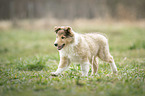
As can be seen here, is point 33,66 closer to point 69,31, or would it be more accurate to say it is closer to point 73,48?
point 73,48

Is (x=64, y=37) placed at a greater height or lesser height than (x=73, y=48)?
greater

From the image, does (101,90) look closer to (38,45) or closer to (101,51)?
(101,51)

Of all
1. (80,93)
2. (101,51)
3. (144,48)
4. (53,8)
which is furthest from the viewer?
(53,8)

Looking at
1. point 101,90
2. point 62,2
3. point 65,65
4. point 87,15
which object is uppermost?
point 62,2

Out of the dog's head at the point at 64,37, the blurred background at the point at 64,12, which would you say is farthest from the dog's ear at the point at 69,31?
the blurred background at the point at 64,12

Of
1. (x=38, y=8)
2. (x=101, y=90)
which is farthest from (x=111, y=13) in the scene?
(x=101, y=90)

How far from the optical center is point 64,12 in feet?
84.0

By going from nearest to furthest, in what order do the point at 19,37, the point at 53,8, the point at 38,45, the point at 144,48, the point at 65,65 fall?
the point at 65,65, the point at 144,48, the point at 38,45, the point at 19,37, the point at 53,8

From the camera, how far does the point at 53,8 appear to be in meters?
25.3

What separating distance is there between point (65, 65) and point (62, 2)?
2161 cm

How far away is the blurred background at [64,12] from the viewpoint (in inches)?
928

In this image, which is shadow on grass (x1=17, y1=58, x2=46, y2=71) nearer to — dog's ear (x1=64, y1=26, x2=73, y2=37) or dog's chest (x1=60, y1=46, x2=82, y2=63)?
dog's chest (x1=60, y1=46, x2=82, y2=63)

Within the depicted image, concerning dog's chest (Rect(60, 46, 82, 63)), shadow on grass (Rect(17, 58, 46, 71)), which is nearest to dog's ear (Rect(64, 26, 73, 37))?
dog's chest (Rect(60, 46, 82, 63))

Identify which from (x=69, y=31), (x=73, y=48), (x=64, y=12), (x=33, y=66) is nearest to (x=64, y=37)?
(x=69, y=31)
